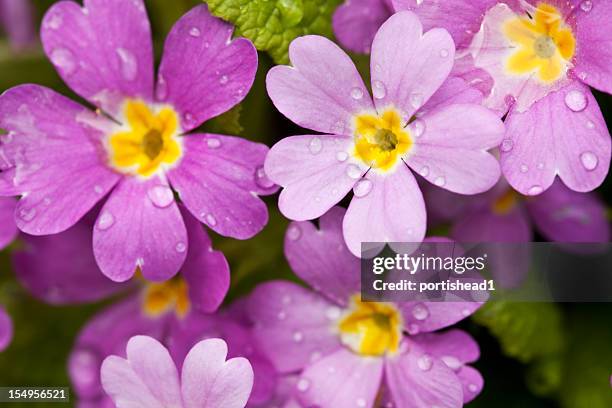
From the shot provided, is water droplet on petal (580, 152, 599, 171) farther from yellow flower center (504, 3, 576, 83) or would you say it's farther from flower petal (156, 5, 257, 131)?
flower petal (156, 5, 257, 131)

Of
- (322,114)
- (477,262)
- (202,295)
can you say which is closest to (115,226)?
(202,295)

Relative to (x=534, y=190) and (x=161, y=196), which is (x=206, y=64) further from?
(x=534, y=190)

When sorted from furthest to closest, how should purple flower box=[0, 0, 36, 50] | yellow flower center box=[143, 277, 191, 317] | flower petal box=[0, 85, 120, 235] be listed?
purple flower box=[0, 0, 36, 50] → yellow flower center box=[143, 277, 191, 317] → flower petal box=[0, 85, 120, 235]

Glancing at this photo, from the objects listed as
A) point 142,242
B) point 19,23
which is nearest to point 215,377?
point 142,242

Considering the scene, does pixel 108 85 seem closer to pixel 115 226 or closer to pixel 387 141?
pixel 115 226

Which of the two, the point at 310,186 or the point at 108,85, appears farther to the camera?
the point at 108,85

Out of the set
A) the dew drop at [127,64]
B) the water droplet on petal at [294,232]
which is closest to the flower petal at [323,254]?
the water droplet on petal at [294,232]

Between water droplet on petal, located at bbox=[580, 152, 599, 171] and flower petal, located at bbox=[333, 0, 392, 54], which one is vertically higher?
flower petal, located at bbox=[333, 0, 392, 54]

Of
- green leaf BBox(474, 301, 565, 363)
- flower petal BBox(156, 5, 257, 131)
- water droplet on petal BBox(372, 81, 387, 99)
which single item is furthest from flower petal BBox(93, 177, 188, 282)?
green leaf BBox(474, 301, 565, 363)
